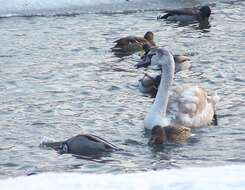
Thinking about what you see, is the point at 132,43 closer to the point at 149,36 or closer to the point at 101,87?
the point at 149,36

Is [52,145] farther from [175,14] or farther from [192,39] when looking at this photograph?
[175,14]

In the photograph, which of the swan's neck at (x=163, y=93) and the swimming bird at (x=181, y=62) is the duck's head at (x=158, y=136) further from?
the swimming bird at (x=181, y=62)

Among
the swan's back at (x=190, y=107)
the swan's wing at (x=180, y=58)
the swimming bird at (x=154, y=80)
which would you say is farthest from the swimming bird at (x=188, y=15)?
the swan's back at (x=190, y=107)

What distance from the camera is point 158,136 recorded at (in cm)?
1101

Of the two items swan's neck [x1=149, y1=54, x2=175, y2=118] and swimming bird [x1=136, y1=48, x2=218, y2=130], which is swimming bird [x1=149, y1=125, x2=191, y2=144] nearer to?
swimming bird [x1=136, y1=48, x2=218, y2=130]

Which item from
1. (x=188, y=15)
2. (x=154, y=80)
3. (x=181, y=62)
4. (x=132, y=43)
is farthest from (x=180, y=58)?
(x=188, y=15)

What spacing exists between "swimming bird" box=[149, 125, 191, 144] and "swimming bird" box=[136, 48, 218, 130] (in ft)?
1.18

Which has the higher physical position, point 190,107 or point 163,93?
point 163,93

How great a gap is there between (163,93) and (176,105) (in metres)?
0.27

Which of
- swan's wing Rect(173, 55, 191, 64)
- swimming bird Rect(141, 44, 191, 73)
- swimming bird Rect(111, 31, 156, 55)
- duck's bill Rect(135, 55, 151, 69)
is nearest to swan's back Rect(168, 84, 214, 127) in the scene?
duck's bill Rect(135, 55, 151, 69)

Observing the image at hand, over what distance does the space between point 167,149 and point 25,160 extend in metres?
1.84

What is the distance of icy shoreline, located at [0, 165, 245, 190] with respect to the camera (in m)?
6.76

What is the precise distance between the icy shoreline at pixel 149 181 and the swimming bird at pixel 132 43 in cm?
933

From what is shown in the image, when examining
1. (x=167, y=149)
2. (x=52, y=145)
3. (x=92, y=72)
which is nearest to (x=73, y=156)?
(x=52, y=145)
